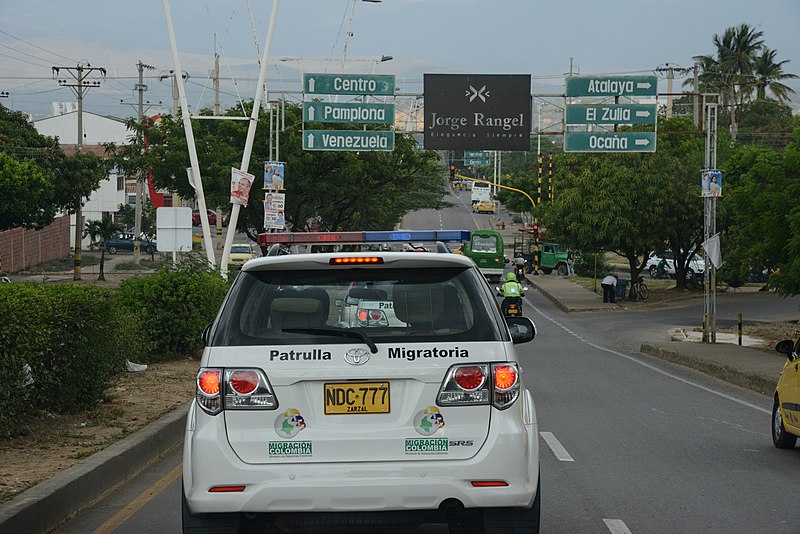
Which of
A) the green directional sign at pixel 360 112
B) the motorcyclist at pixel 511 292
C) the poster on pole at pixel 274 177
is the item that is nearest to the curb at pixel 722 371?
the motorcyclist at pixel 511 292

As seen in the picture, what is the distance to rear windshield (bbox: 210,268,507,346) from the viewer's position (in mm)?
5828

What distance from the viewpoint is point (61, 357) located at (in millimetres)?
11188

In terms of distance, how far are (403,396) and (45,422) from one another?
664 centimetres

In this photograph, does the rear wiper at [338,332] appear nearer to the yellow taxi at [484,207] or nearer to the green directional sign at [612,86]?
the green directional sign at [612,86]

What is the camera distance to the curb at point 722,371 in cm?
1948

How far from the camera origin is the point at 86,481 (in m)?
8.57

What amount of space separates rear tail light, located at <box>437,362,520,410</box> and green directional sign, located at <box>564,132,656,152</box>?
29565mm

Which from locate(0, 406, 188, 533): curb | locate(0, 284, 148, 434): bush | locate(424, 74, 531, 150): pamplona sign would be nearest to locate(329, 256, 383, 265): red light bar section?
locate(0, 406, 188, 533): curb

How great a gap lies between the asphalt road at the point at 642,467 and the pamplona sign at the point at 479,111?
15185 mm

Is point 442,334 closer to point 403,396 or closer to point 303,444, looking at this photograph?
point 403,396

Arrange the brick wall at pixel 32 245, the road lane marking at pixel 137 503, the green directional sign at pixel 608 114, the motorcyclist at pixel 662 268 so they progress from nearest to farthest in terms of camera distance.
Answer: the road lane marking at pixel 137 503 < the green directional sign at pixel 608 114 < the brick wall at pixel 32 245 < the motorcyclist at pixel 662 268

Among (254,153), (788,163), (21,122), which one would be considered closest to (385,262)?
(788,163)

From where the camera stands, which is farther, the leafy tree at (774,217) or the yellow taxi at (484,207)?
the yellow taxi at (484,207)

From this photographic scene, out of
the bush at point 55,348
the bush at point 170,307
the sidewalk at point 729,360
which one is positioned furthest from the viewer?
the sidewalk at point 729,360
